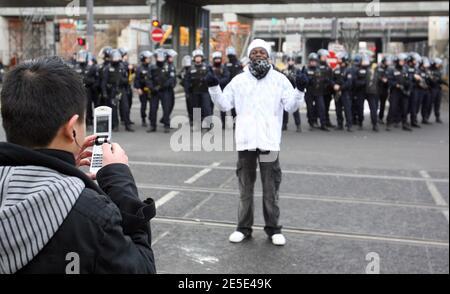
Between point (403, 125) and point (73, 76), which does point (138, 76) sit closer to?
point (403, 125)

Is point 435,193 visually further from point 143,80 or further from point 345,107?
point 143,80

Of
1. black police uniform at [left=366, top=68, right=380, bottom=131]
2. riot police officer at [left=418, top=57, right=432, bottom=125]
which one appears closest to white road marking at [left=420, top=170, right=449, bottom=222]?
black police uniform at [left=366, top=68, right=380, bottom=131]

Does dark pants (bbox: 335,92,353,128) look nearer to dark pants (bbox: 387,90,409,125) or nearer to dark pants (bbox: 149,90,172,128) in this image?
dark pants (bbox: 387,90,409,125)

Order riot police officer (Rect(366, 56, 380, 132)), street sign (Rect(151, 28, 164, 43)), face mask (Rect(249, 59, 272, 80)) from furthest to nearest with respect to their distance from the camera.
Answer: street sign (Rect(151, 28, 164, 43)), riot police officer (Rect(366, 56, 380, 132)), face mask (Rect(249, 59, 272, 80))

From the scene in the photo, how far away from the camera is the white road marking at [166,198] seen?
6.57 metres

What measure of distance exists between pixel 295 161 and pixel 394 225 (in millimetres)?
3853

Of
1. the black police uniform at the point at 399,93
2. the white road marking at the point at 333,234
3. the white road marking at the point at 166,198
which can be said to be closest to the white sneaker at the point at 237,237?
the white road marking at the point at 333,234

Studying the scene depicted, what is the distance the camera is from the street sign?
792 inches

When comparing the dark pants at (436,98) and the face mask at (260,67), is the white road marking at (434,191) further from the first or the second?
the dark pants at (436,98)

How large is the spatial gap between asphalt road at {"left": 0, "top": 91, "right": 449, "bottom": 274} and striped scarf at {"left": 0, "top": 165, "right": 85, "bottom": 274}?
21 cm

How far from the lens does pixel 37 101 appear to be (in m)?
1.43

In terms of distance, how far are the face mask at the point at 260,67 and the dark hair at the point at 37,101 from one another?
1.85 meters
